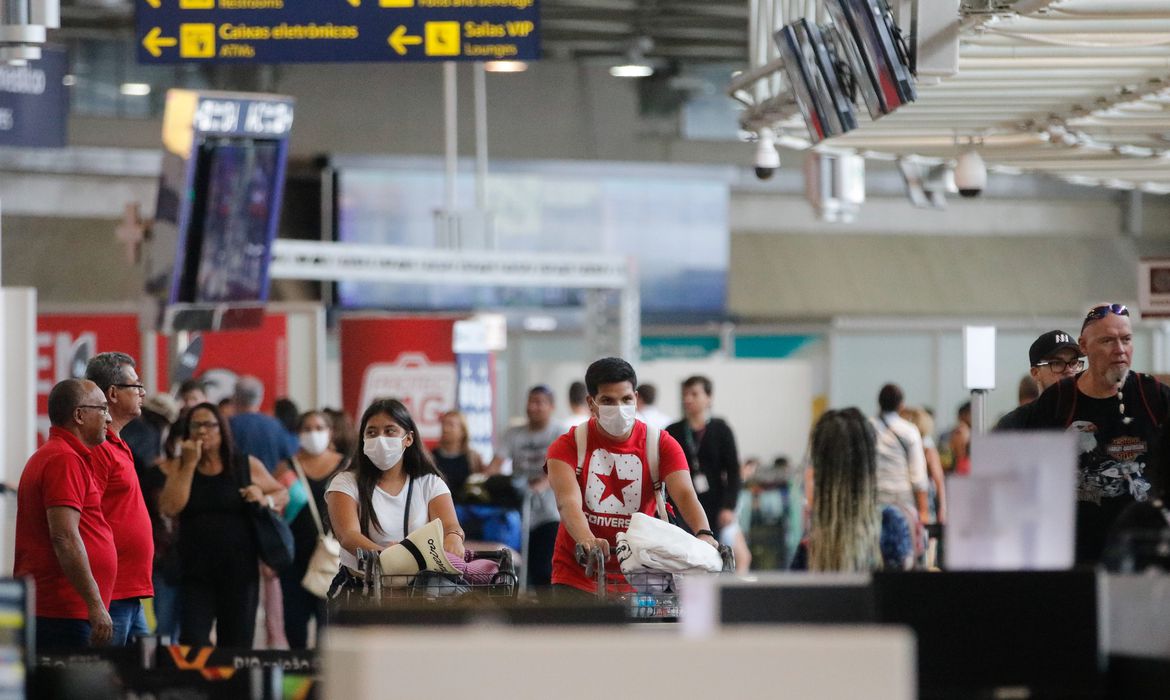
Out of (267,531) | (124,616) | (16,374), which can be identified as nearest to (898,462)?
(267,531)

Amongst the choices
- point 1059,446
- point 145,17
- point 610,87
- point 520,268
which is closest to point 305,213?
point 610,87

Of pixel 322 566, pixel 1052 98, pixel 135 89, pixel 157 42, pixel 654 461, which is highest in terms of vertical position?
pixel 135 89

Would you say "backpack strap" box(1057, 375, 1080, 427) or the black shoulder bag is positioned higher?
"backpack strap" box(1057, 375, 1080, 427)

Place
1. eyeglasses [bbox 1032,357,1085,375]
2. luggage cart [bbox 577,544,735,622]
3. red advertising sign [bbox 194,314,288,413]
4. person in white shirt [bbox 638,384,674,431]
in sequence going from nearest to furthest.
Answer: luggage cart [bbox 577,544,735,622] < eyeglasses [bbox 1032,357,1085,375] < person in white shirt [bbox 638,384,674,431] < red advertising sign [bbox 194,314,288,413]

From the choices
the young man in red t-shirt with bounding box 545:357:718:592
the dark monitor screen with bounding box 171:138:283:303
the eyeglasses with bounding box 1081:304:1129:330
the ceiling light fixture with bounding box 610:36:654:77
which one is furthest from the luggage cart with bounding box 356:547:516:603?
the ceiling light fixture with bounding box 610:36:654:77

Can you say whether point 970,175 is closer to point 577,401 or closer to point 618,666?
point 577,401

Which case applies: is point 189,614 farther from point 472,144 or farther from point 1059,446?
point 472,144

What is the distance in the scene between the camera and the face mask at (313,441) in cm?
1044

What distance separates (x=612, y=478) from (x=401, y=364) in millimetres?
10325

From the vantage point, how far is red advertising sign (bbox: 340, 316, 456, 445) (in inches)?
642

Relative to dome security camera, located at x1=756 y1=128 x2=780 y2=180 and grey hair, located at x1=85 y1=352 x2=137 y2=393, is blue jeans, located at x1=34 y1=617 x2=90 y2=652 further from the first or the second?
dome security camera, located at x1=756 y1=128 x2=780 y2=180

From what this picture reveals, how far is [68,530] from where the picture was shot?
227 inches

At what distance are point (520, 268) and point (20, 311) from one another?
8.03 meters

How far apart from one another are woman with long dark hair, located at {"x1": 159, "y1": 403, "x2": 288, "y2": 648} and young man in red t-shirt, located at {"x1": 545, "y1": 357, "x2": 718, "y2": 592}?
7.71ft
